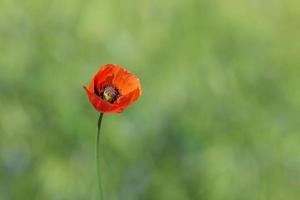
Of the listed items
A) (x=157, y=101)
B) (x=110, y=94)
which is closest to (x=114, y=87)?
(x=110, y=94)

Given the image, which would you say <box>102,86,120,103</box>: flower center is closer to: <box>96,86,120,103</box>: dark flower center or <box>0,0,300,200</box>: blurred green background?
<box>96,86,120,103</box>: dark flower center

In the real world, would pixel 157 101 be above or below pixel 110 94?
above

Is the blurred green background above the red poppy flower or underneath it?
above

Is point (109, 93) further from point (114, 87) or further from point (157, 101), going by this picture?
point (157, 101)

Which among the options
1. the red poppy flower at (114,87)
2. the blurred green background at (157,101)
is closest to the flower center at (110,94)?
the red poppy flower at (114,87)

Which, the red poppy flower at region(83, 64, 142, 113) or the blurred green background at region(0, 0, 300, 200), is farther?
the blurred green background at region(0, 0, 300, 200)

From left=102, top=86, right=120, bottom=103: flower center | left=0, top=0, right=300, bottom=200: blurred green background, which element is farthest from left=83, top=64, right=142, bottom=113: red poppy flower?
left=0, top=0, right=300, bottom=200: blurred green background
